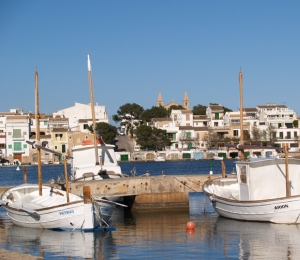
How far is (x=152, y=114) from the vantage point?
14162 cm

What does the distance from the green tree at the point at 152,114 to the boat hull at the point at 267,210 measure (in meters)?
111

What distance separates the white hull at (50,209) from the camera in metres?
25.3

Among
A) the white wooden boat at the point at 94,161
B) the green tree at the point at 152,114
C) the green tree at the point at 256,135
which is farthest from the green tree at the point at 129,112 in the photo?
the white wooden boat at the point at 94,161

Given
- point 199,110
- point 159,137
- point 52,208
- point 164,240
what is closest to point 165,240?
point 164,240

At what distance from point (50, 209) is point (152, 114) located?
115917 mm

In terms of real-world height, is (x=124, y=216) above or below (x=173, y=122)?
below

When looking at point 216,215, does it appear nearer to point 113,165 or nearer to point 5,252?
point 113,165

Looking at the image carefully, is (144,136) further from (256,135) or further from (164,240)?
(164,240)

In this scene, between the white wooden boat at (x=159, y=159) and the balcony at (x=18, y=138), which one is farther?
the white wooden boat at (x=159, y=159)

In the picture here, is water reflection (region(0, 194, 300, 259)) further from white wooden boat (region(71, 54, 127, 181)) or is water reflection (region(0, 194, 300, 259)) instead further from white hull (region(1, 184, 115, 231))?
white wooden boat (region(71, 54, 127, 181))

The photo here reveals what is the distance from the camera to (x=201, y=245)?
23.0 m

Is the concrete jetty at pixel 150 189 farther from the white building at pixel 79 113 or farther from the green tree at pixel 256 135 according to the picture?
the white building at pixel 79 113

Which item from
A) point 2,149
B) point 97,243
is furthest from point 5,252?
point 2,149

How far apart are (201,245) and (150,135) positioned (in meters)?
98.2
